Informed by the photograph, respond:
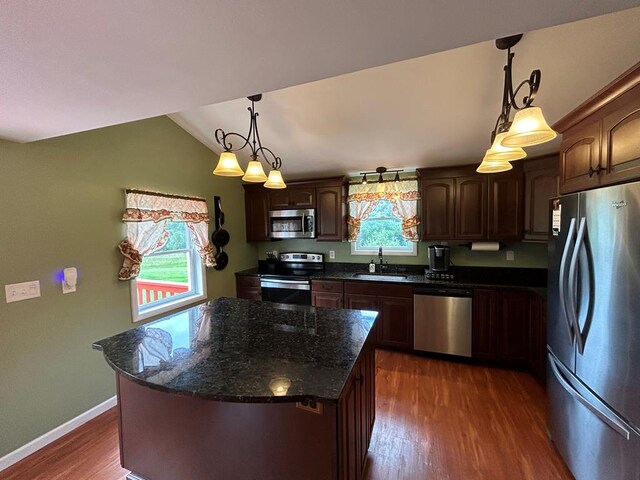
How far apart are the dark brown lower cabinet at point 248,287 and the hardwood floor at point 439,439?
1853 mm

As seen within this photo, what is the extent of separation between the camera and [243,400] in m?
1.02

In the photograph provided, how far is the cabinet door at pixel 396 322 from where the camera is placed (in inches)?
126

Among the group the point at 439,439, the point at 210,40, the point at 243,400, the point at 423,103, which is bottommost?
the point at 439,439

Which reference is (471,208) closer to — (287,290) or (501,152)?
(501,152)

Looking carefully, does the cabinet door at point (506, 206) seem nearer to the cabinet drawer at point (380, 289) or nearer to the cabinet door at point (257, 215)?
the cabinet drawer at point (380, 289)

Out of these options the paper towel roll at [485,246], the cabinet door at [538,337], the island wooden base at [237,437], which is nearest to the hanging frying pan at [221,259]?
the island wooden base at [237,437]

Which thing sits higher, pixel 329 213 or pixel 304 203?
pixel 304 203

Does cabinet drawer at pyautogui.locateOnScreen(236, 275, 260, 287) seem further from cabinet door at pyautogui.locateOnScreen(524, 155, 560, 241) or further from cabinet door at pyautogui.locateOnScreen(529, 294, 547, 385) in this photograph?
cabinet door at pyautogui.locateOnScreen(524, 155, 560, 241)

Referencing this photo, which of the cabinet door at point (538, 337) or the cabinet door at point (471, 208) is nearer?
the cabinet door at point (538, 337)

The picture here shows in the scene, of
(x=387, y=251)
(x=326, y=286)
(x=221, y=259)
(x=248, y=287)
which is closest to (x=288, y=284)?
(x=326, y=286)

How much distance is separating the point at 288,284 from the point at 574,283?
2834 millimetres

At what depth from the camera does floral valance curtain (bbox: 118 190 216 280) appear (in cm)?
252

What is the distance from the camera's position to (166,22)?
88 centimetres

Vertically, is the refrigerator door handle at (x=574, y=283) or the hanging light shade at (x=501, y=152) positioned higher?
the hanging light shade at (x=501, y=152)
